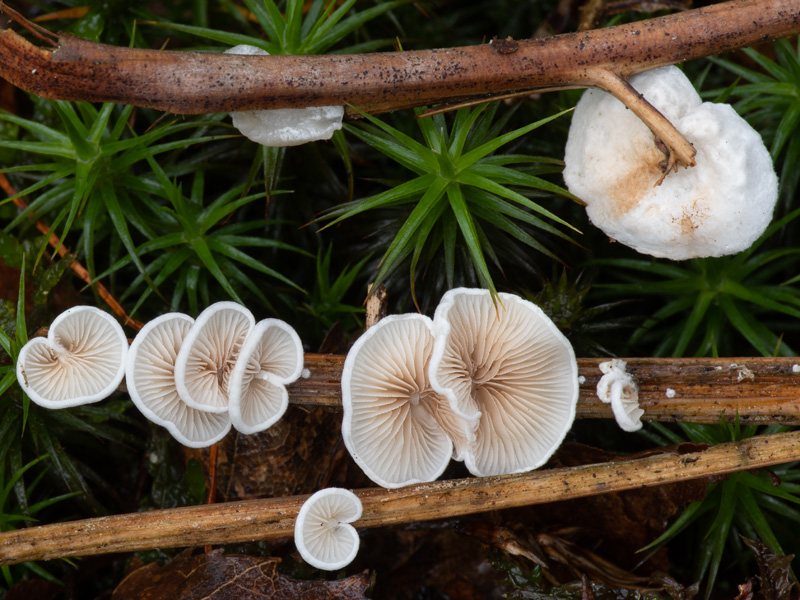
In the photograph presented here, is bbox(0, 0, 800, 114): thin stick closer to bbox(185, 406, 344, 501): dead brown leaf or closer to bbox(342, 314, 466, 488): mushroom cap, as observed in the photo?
bbox(342, 314, 466, 488): mushroom cap

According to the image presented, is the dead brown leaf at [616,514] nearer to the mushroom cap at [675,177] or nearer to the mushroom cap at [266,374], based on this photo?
the mushroom cap at [675,177]

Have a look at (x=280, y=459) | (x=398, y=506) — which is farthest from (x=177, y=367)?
(x=398, y=506)

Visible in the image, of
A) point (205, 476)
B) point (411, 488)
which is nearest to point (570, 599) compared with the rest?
point (411, 488)

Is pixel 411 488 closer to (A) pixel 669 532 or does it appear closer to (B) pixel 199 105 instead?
(A) pixel 669 532

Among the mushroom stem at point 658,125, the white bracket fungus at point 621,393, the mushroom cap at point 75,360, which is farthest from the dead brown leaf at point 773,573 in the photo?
the mushroom cap at point 75,360

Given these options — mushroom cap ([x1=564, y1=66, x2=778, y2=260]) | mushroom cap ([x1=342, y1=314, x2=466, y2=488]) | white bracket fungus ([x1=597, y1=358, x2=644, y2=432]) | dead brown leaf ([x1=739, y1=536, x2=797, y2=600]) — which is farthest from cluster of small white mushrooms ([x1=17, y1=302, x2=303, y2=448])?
dead brown leaf ([x1=739, y1=536, x2=797, y2=600])

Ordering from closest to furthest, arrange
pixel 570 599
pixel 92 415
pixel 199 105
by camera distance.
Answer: pixel 199 105 < pixel 570 599 < pixel 92 415
